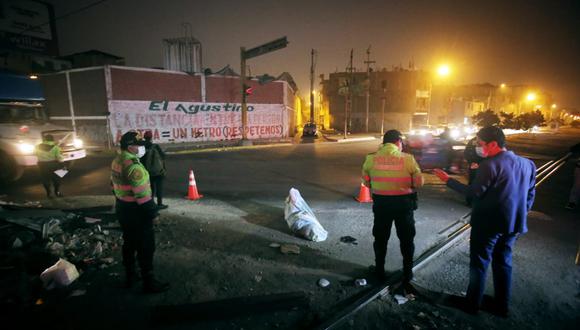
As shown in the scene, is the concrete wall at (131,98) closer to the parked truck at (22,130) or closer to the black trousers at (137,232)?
the parked truck at (22,130)

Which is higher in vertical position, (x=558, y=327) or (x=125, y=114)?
(x=125, y=114)

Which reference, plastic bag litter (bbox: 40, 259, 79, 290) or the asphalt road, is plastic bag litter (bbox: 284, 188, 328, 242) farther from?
plastic bag litter (bbox: 40, 259, 79, 290)

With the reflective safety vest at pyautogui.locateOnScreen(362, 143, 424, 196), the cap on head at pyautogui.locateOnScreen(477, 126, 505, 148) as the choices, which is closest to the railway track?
the reflective safety vest at pyautogui.locateOnScreen(362, 143, 424, 196)

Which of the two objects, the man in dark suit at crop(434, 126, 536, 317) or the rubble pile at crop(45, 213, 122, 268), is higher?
the man in dark suit at crop(434, 126, 536, 317)

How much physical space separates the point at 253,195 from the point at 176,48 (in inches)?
842

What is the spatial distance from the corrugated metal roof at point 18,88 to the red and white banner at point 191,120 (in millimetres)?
8457

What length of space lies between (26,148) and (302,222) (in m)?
9.90

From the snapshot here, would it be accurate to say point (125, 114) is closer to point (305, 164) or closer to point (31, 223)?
point (305, 164)

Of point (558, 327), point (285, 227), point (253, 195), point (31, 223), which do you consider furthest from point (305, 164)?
point (558, 327)

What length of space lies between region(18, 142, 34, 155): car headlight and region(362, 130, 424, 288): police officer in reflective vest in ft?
36.8

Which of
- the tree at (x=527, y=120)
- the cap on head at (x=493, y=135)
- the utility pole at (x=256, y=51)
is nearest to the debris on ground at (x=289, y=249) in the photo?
the cap on head at (x=493, y=135)

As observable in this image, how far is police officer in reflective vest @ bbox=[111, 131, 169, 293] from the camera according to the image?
149 inches

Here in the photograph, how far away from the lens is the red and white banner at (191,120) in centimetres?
2203

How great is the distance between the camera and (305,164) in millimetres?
14344
